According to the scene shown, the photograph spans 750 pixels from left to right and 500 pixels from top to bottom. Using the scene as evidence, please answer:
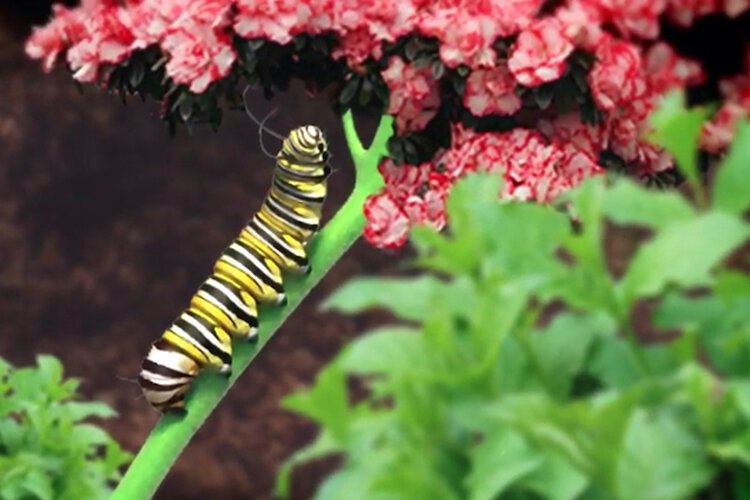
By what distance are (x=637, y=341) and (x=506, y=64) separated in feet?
4.70

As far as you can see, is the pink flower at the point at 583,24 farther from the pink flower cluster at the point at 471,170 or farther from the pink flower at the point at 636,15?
the pink flower cluster at the point at 471,170

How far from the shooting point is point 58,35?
2369mm

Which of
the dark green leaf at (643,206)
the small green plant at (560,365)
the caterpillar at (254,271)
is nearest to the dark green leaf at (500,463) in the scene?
the small green plant at (560,365)

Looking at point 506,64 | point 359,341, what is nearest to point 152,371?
point 506,64

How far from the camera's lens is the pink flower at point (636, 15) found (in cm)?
186

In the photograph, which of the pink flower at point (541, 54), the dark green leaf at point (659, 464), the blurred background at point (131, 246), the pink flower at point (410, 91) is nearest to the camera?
the dark green leaf at point (659, 464)

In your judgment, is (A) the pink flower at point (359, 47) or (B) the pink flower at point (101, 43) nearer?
(A) the pink flower at point (359, 47)

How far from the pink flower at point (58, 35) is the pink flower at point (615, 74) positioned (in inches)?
39.5

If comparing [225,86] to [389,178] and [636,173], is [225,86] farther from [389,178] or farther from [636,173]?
[636,173]

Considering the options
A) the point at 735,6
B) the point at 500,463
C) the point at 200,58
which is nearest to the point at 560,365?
the point at 500,463

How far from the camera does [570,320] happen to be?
0.60m

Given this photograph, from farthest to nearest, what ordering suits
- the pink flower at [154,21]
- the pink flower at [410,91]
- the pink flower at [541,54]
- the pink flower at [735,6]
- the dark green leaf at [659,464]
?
the pink flower at [154,21] → the pink flower at [410,91] → the pink flower at [541,54] → the pink flower at [735,6] → the dark green leaf at [659,464]

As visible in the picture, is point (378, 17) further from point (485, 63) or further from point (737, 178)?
point (737, 178)

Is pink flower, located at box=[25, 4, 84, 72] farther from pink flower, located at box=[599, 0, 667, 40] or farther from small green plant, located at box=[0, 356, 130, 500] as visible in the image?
pink flower, located at box=[599, 0, 667, 40]
